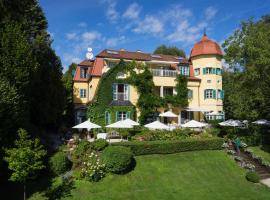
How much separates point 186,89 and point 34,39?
23017 mm

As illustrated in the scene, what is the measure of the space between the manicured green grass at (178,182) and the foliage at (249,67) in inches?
381

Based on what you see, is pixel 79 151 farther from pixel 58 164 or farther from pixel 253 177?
pixel 253 177

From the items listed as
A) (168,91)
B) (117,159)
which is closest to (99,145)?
(117,159)

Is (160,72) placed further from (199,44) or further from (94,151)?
(94,151)

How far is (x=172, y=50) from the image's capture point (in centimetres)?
7769

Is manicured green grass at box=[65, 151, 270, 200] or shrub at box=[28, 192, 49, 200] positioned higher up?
manicured green grass at box=[65, 151, 270, 200]

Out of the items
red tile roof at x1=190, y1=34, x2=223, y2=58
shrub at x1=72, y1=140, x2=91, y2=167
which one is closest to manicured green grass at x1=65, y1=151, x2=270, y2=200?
shrub at x1=72, y1=140, x2=91, y2=167

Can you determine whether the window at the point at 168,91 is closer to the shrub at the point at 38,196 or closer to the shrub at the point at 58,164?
the shrub at the point at 58,164

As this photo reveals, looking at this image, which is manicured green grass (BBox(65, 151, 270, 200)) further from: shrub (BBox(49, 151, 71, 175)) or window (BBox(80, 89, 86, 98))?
window (BBox(80, 89, 86, 98))

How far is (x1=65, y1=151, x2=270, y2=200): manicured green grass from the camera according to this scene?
22.6 m

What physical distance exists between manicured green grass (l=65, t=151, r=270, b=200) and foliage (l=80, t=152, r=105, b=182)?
515 millimetres

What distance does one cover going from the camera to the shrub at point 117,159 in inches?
976

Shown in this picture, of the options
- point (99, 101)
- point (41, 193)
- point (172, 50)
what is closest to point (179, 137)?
point (99, 101)

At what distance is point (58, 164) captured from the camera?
25156 mm
